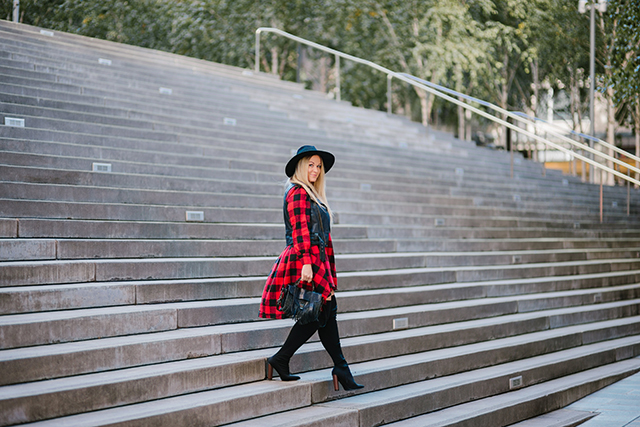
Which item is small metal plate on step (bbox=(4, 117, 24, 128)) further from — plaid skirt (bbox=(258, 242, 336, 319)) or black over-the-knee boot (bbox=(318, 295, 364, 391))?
black over-the-knee boot (bbox=(318, 295, 364, 391))

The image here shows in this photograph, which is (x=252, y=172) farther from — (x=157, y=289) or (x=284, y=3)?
(x=284, y=3)

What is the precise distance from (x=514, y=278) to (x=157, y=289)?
509 centimetres

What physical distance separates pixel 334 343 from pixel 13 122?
449cm

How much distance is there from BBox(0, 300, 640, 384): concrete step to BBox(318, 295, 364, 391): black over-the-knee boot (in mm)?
522

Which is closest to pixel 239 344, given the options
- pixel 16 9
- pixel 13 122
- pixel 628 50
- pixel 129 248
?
pixel 129 248

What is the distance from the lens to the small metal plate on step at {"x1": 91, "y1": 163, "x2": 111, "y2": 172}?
23.7 feet

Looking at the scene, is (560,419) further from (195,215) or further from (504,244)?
(504,244)

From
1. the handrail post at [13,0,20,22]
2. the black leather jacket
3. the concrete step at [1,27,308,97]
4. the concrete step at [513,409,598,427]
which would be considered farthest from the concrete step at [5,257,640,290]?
the handrail post at [13,0,20,22]

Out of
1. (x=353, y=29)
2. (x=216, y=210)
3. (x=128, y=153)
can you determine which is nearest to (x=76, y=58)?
(x=128, y=153)

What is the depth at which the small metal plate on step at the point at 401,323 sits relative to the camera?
6.67 metres

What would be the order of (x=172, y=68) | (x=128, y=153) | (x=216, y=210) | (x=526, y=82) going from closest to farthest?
(x=216, y=210), (x=128, y=153), (x=172, y=68), (x=526, y=82)

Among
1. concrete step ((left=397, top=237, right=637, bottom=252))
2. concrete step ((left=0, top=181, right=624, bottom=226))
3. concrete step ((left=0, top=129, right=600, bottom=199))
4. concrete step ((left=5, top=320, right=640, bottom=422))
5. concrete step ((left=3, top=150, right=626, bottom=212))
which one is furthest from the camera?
concrete step ((left=0, top=129, right=600, bottom=199))

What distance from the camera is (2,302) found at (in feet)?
15.7

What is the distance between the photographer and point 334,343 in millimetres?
5070
